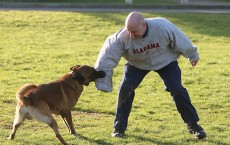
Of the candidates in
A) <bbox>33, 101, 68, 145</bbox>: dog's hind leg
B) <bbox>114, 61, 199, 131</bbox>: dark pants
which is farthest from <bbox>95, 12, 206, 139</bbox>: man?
<bbox>33, 101, 68, 145</bbox>: dog's hind leg

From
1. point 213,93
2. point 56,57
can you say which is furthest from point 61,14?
point 213,93

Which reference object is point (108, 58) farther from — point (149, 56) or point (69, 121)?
point (69, 121)

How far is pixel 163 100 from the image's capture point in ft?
33.6

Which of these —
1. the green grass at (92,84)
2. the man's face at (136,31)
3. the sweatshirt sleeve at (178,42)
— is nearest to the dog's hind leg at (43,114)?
the green grass at (92,84)

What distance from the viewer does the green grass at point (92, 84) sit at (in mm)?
7883

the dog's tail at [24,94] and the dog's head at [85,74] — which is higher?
the dog's head at [85,74]

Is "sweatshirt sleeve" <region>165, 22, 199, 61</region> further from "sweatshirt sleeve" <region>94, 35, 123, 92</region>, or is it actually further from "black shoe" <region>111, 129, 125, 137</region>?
"black shoe" <region>111, 129, 125, 137</region>

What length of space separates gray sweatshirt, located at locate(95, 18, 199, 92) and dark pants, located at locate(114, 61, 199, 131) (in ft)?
0.37

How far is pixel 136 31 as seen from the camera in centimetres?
702

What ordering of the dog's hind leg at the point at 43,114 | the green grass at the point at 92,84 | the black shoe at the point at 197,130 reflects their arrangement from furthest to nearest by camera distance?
1. the green grass at the point at 92,84
2. the black shoe at the point at 197,130
3. the dog's hind leg at the point at 43,114

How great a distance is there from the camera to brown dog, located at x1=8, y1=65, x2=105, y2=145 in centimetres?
714

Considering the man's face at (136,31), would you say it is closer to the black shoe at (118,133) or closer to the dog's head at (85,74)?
the dog's head at (85,74)

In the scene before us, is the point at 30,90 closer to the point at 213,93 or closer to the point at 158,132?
the point at 158,132

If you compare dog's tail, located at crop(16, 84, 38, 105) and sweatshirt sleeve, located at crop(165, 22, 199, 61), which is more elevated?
sweatshirt sleeve, located at crop(165, 22, 199, 61)
